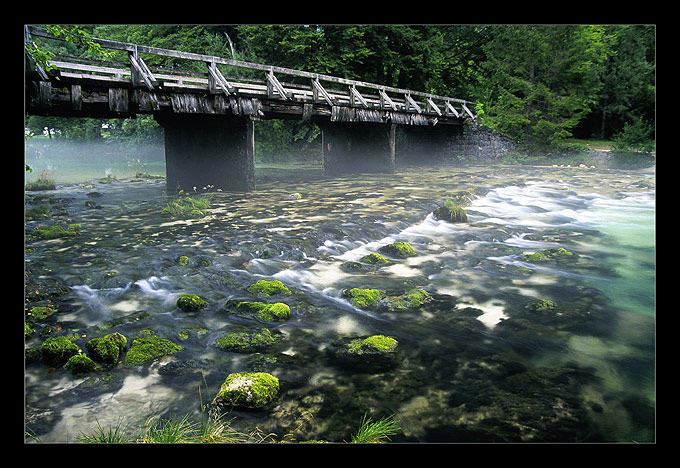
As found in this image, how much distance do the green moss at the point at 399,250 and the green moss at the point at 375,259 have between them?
16.0 inches

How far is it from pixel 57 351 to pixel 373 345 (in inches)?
114

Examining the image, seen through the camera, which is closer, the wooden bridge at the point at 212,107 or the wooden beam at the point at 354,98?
the wooden bridge at the point at 212,107

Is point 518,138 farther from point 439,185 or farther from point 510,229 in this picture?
point 510,229

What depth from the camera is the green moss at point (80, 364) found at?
162 inches

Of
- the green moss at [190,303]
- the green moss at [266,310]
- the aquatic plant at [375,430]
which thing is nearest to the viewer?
the aquatic plant at [375,430]

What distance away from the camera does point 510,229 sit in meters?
10.2

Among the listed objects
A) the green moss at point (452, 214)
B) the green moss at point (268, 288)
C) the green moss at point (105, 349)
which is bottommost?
the green moss at point (105, 349)

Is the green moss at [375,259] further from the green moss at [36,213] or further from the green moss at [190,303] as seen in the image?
the green moss at [36,213]

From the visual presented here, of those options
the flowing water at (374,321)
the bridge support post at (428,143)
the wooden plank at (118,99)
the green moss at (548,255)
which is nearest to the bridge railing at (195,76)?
the wooden plank at (118,99)

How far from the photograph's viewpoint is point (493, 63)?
27375 millimetres

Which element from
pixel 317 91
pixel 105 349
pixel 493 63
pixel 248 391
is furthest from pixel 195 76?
pixel 493 63

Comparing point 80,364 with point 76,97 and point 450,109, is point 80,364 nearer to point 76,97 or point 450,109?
point 76,97
